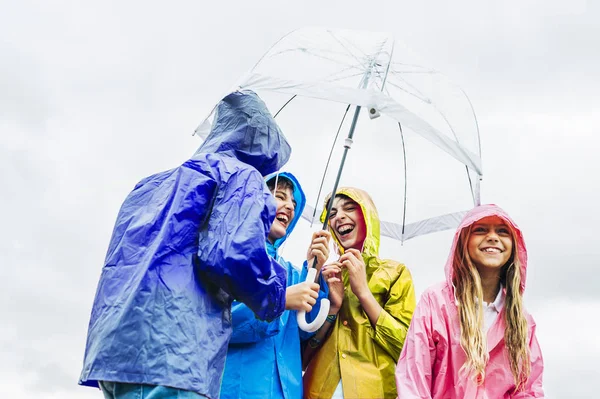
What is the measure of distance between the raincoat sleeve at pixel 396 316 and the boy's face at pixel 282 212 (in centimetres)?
88

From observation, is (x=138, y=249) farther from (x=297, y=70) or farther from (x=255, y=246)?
(x=297, y=70)

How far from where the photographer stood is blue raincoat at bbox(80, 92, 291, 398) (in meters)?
3.03

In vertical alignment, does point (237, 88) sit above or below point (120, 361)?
above

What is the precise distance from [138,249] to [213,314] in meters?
0.47

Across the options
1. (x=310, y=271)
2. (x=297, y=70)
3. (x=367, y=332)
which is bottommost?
(x=367, y=332)

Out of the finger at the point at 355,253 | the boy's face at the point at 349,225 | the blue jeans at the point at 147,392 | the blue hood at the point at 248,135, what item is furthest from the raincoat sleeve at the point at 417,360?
the blue jeans at the point at 147,392

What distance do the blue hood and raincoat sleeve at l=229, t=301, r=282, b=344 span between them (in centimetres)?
86

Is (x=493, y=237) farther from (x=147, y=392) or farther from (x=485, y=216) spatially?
(x=147, y=392)

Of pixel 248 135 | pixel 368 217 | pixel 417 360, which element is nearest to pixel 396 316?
pixel 417 360

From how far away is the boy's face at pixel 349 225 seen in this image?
5.13 m

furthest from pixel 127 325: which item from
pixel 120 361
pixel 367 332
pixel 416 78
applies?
pixel 416 78

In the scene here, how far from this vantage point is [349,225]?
516 cm

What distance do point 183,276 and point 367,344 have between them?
1.72 m

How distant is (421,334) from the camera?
4.32 meters
